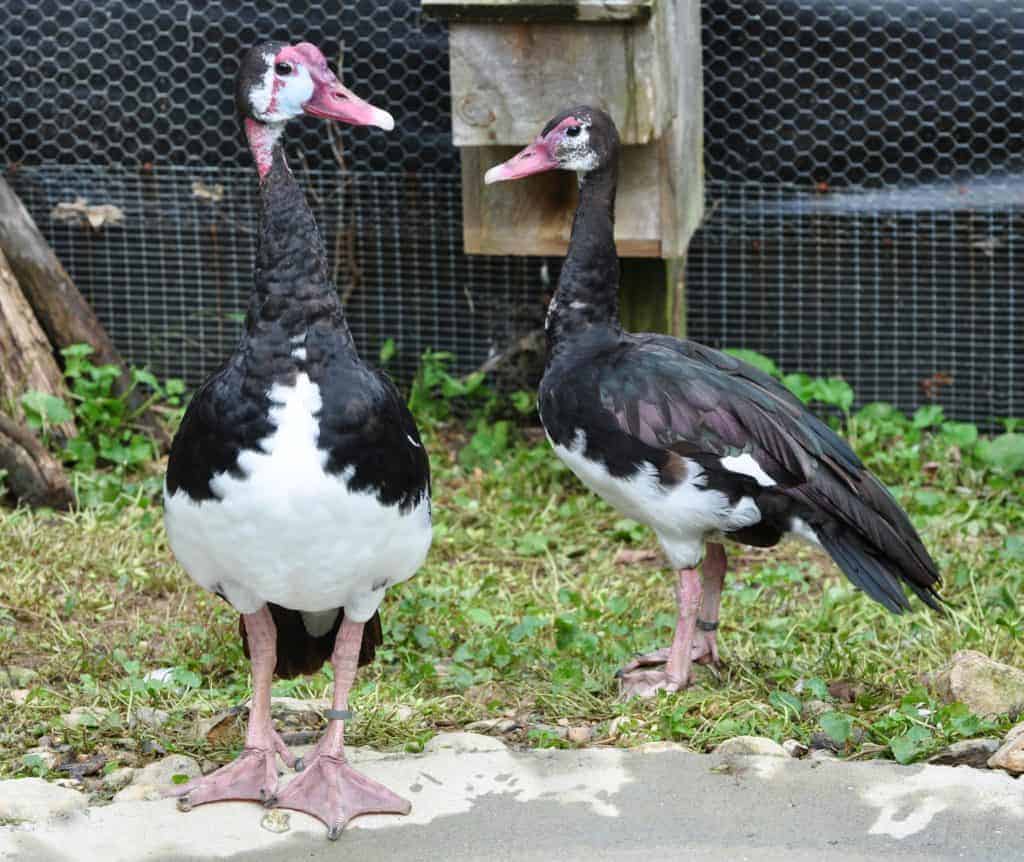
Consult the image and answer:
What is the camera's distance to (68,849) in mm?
3328

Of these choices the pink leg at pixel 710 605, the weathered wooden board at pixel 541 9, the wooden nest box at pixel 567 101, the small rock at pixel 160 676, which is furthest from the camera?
the wooden nest box at pixel 567 101

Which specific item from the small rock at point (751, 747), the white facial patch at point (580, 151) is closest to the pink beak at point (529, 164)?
Answer: the white facial patch at point (580, 151)

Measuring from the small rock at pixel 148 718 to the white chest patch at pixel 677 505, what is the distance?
1.22m

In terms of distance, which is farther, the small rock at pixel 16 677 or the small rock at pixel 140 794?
the small rock at pixel 16 677

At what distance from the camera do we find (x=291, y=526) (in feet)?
10.6

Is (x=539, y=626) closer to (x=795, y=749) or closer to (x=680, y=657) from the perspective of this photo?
(x=680, y=657)

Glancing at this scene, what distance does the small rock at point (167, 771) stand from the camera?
3699mm

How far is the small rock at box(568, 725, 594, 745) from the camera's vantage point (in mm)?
3945

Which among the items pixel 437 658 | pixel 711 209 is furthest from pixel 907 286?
pixel 437 658

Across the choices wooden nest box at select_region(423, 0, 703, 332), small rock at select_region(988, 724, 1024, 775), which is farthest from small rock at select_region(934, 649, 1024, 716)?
wooden nest box at select_region(423, 0, 703, 332)

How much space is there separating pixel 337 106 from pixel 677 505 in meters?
1.32

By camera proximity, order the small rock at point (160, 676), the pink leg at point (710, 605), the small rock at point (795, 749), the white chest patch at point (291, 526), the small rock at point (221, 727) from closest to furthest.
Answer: the white chest patch at point (291, 526) < the small rock at point (795, 749) < the small rock at point (221, 727) < the small rock at point (160, 676) < the pink leg at point (710, 605)

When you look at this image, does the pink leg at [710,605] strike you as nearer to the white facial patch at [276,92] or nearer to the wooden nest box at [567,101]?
the wooden nest box at [567,101]

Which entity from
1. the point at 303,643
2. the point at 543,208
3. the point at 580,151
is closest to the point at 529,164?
the point at 580,151
